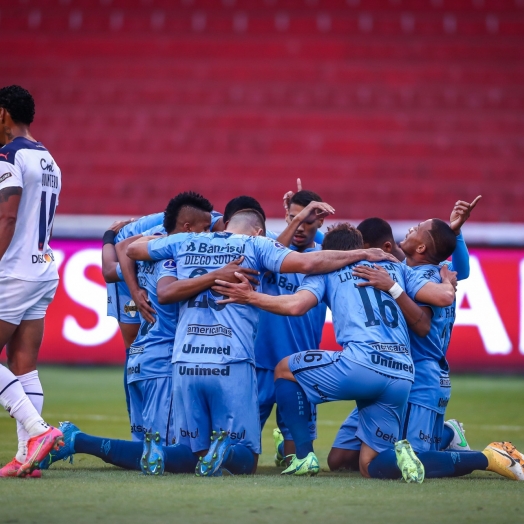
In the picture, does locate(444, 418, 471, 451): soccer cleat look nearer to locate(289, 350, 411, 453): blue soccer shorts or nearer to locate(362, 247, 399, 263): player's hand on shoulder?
locate(289, 350, 411, 453): blue soccer shorts

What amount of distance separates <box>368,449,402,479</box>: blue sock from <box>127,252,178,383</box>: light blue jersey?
125 centimetres

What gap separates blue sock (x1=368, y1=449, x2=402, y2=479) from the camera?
16.2 feet

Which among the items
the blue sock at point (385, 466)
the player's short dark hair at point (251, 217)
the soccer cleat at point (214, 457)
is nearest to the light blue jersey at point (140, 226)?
the player's short dark hair at point (251, 217)

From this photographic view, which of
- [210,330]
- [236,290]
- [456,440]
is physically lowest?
[456,440]

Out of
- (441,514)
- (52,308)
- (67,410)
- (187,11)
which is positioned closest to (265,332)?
(441,514)

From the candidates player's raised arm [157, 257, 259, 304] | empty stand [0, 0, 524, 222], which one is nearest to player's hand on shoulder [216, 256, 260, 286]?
player's raised arm [157, 257, 259, 304]

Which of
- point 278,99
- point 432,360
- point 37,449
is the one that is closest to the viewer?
point 37,449

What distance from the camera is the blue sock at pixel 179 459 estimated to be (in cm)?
499

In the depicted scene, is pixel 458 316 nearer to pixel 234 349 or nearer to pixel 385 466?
pixel 385 466

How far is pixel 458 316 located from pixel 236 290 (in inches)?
250

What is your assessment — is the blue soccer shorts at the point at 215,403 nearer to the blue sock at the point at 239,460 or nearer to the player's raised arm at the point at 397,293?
the blue sock at the point at 239,460

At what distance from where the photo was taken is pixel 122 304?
6195 millimetres

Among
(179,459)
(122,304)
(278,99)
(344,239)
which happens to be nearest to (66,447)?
(179,459)

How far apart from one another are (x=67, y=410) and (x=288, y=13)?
9.18m
